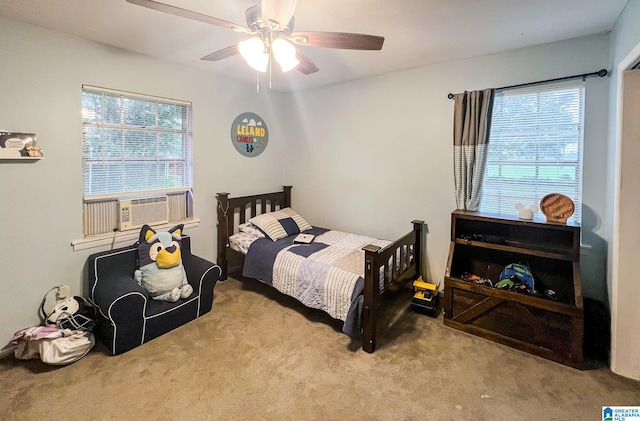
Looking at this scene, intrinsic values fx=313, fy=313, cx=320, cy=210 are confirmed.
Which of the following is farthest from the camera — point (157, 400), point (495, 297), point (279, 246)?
point (279, 246)

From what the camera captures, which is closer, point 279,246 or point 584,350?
point 584,350

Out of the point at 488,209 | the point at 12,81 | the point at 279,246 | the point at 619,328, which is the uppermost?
the point at 12,81

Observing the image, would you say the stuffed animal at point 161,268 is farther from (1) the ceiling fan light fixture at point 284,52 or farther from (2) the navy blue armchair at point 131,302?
(1) the ceiling fan light fixture at point 284,52

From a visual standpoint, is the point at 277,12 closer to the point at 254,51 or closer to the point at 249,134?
the point at 254,51

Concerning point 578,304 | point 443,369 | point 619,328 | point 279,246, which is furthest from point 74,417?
point 619,328

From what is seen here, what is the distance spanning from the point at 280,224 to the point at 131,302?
1768mm

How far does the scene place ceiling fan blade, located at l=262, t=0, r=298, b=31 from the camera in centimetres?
147

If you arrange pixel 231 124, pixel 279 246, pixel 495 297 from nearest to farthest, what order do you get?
pixel 495 297, pixel 279 246, pixel 231 124

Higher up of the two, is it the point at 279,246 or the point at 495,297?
the point at 279,246

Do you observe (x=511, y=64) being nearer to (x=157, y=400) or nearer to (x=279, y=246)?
(x=279, y=246)

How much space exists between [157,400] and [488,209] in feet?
10.1

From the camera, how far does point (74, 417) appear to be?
1.76 m

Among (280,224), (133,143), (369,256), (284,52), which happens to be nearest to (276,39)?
(284,52)

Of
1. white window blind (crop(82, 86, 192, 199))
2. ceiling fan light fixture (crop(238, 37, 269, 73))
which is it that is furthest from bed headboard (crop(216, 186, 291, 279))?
ceiling fan light fixture (crop(238, 37, 269, 73))
